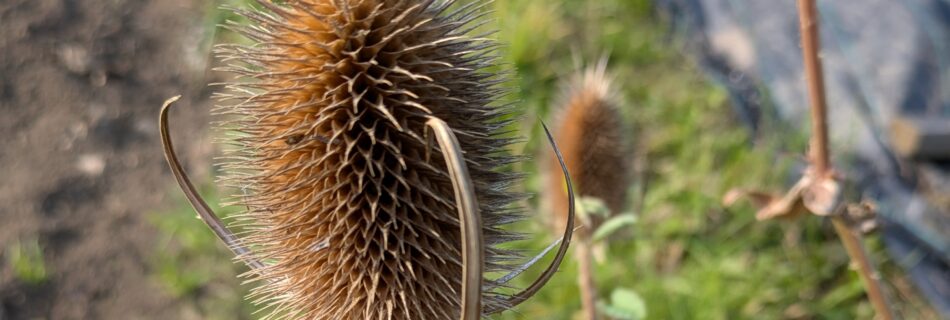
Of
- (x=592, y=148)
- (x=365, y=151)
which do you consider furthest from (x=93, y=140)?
(x=365, y=151)

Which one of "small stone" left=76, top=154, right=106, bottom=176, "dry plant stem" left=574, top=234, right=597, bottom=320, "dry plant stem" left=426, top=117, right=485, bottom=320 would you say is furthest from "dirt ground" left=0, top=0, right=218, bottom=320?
"dry plant stem" left=426, top=117, right=485, bottom=320

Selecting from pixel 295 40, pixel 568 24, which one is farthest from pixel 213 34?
pixel 295 40

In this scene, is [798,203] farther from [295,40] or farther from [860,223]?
[295,40]

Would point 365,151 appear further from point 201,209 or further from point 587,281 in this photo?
point 587,281

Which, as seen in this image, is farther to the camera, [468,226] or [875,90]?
[875,90]

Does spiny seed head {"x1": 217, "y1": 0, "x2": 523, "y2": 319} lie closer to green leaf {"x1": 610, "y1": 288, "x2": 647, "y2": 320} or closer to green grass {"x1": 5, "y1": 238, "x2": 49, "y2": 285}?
green leaf {"x1": 610, "y1": 288, "x2": 647, "y2": 320}

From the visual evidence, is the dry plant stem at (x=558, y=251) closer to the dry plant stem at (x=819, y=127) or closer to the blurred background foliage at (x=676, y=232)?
the dry plant stem at (x=819, y=127)
